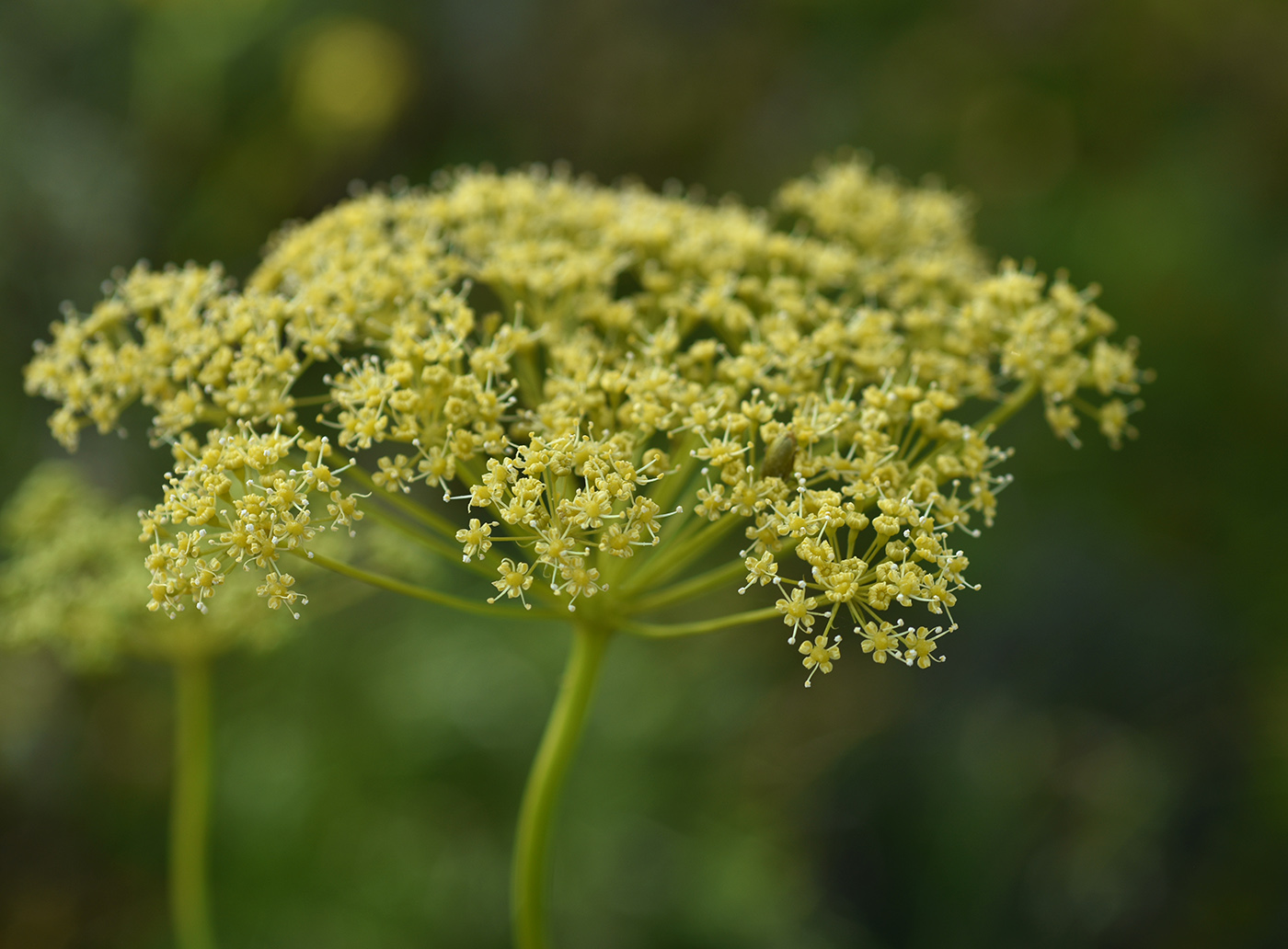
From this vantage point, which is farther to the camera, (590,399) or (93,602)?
(93,602)

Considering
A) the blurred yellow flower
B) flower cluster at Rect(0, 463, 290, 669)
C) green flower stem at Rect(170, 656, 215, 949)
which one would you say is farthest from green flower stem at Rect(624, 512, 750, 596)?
the blurred yellow flower

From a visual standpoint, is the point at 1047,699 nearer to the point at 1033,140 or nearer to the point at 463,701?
the point at 463,701

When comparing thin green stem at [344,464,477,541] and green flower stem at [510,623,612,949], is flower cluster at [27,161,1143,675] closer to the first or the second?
thin green stem at [344,464,477,541]

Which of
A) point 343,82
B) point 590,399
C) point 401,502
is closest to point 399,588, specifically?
point 401,502

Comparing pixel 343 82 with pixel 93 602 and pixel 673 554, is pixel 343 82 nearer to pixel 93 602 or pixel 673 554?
pixel 93 602

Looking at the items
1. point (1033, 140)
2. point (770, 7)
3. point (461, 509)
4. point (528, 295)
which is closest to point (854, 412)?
point (528, 295)

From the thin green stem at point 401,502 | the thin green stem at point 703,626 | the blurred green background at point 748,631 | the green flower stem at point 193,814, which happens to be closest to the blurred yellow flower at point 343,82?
the blurred green background at point 748,631

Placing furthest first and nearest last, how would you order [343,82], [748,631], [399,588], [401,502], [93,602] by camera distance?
[343,82] → [748,631] → [93,602] → [401,502] → [399,588]

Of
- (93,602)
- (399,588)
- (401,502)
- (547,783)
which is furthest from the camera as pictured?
(93,602)

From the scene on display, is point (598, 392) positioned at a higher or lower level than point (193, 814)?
higher
